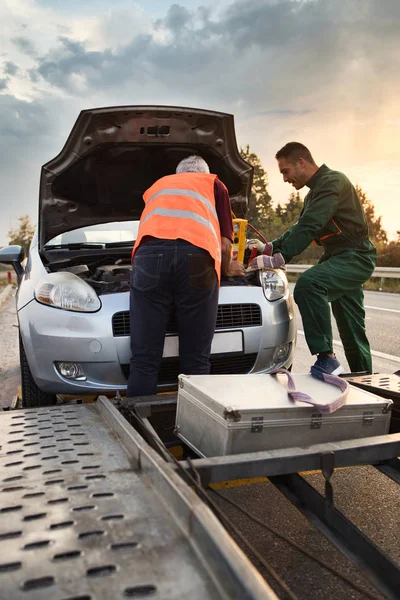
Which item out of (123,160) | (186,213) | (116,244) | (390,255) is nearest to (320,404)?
(186,213)

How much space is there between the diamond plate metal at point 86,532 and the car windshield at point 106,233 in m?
2.79

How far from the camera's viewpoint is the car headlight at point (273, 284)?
3551mm

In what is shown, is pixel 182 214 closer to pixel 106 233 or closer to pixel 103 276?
pixel 103 276

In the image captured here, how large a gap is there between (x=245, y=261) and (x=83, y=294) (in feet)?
5.80

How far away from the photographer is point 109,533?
130 cm

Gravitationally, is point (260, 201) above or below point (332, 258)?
above

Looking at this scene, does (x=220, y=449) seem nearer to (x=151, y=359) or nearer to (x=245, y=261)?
(x=151, y=359)

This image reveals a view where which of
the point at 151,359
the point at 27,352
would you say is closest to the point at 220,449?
the point at 151,359

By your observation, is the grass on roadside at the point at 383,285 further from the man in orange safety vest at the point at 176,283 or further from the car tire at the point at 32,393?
the car tire at the point at 32,393

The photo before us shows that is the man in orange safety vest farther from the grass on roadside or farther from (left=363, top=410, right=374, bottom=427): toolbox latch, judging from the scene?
the grass on roadside

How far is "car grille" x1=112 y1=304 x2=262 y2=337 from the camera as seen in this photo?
3127 millimetres

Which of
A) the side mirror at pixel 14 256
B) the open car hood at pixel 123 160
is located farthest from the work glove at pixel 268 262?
Result: the side mirror at pixel 14 256

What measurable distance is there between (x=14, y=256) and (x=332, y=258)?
2.54m

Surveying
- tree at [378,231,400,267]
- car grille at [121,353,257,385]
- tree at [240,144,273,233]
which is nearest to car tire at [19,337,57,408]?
→ car grille at [121,353,257,385]
